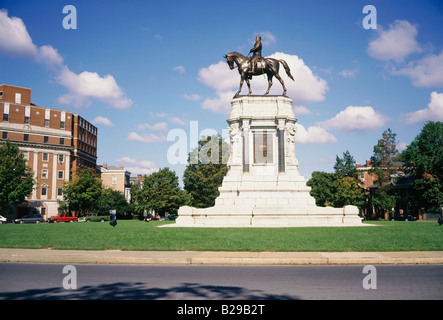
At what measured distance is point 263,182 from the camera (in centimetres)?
3516

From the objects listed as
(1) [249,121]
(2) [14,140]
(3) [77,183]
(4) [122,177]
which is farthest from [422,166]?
(4) [122,177]

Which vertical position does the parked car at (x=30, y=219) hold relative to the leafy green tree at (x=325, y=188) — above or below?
below

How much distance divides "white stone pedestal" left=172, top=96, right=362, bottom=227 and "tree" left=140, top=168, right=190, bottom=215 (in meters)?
37.1

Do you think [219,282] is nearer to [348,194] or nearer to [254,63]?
[254,63]

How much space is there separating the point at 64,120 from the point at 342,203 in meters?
60.8

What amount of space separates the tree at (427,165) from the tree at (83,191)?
5756cm

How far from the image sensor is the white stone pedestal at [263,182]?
30609 millimetres

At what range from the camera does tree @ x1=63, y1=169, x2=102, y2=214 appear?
73.1m

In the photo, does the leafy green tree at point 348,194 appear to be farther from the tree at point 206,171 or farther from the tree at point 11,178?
the tree at point 11,178

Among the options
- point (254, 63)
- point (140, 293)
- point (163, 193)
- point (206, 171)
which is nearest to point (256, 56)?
point (254, 63)

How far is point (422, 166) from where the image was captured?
6731 cm

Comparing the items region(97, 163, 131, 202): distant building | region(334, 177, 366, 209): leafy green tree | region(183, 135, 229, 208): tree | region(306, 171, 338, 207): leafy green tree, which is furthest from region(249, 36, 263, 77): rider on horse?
region(97, 163, 131, 202): distant building


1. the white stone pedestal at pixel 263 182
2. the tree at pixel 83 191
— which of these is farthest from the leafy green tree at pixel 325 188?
the white stone pedestal at pixel 263 182
